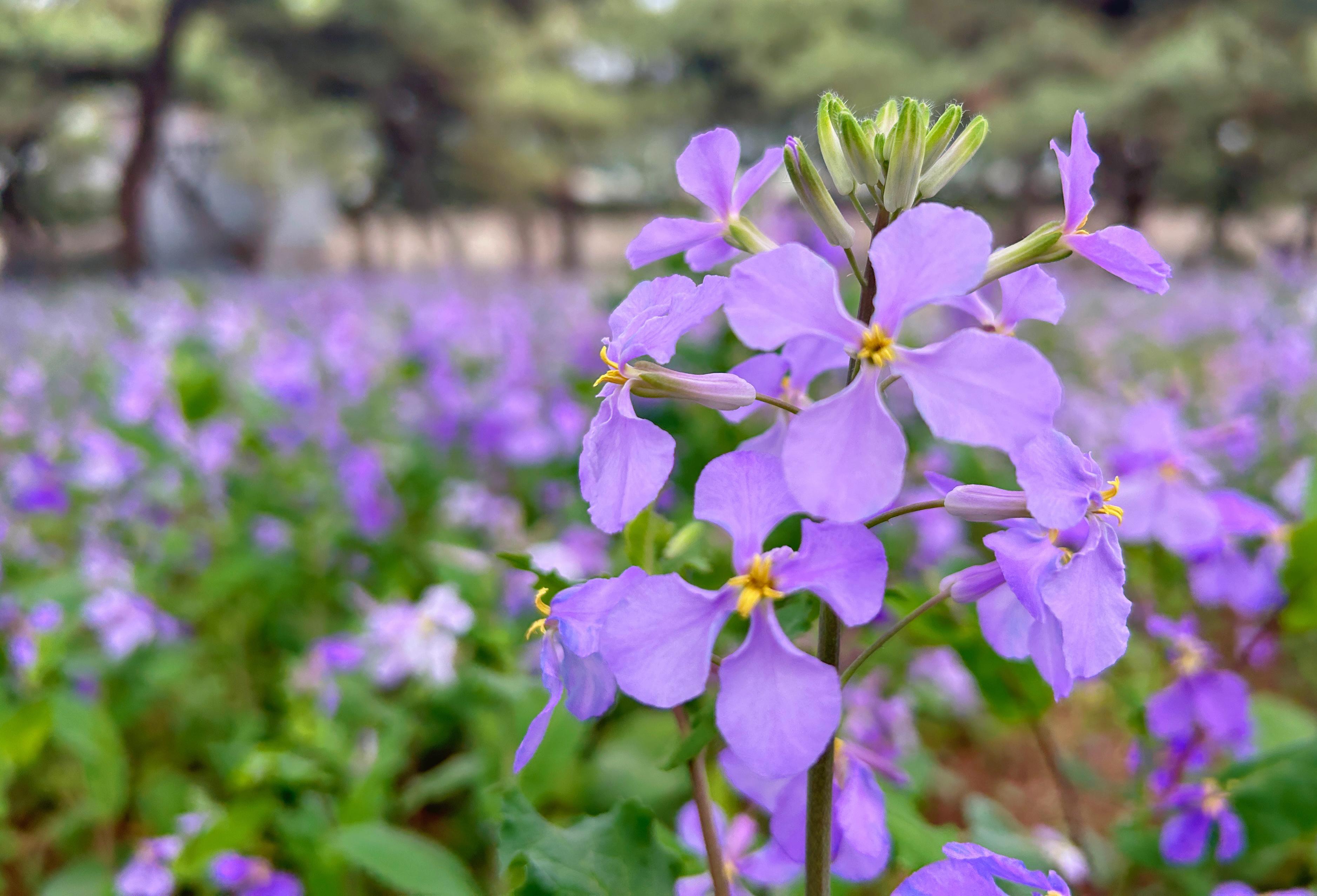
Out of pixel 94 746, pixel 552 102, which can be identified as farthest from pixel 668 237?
pixel 552 102

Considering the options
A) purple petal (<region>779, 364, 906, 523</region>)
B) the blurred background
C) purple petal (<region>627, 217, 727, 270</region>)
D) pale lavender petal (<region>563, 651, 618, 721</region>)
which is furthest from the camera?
the blurred background

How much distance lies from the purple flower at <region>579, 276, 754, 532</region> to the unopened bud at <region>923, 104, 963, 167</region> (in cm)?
22

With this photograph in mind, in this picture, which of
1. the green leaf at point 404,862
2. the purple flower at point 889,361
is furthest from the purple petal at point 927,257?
the green leaf at point 404,862

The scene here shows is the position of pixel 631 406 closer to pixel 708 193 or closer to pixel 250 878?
pixel 708 193

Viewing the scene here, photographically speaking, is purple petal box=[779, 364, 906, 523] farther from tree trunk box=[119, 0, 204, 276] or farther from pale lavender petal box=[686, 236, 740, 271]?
tree trunk box=[119, 0, 204, 276]

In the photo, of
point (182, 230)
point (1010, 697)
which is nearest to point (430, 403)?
point (1010, 697)

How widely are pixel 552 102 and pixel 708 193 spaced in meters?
17.8

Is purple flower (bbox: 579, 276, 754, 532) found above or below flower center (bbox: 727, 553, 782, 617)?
above

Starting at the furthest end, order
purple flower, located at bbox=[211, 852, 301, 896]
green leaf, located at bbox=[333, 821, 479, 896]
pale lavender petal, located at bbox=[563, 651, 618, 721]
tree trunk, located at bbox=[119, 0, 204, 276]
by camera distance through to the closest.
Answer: tree trunk, located at bbox=[119, 0, 204, 276], purple flower, located at bbox=[211, 852, 301, 896], green leaf, located at bbox=[333, 821, 479, 896], pale lavender petal, located at bbox=[563, 651, 618, 721]

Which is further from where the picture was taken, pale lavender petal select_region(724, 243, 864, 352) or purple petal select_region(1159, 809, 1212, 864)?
purple petal select_region(1159, 809, 1212, 864)

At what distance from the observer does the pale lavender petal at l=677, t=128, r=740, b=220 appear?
2.47 ft

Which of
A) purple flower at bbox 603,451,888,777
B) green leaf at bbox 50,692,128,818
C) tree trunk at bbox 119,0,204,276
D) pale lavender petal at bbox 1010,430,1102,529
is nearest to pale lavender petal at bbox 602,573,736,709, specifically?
purple flower at bbox 603,451,888,777

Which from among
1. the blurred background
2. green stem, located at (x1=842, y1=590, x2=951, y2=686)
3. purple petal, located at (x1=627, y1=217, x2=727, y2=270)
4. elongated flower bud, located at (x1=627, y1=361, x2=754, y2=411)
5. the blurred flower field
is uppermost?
purple petal, located at (x1=627, y1=217, x2=727, y2=270)

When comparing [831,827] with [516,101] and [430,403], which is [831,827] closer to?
[430,403]
